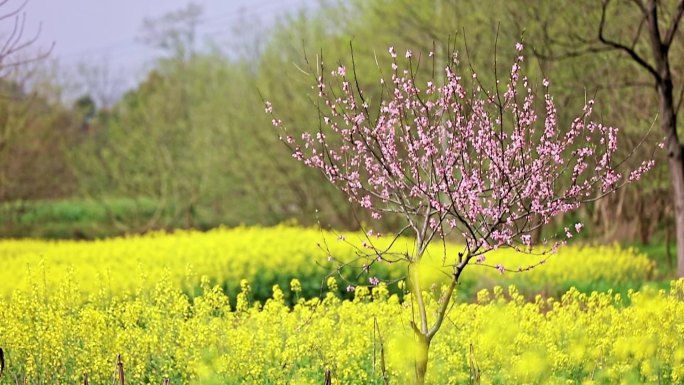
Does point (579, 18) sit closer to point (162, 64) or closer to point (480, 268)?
point (480, 268)

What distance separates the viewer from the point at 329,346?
7.34m

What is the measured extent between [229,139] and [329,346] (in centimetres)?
1822

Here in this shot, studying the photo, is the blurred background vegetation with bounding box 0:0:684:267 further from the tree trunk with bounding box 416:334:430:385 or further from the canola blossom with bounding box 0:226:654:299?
the tree trunk with bounding box 416:334:430:385

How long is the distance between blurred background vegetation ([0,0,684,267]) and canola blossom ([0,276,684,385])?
350 inches

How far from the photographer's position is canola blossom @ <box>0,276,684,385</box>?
6.59 m

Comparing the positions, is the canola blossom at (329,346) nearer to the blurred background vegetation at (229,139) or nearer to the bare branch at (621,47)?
the bare branch at (621,47)

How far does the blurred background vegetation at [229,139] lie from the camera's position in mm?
18281


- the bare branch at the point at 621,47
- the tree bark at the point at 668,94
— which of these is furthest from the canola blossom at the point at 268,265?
the bare branch at the point at 621,47

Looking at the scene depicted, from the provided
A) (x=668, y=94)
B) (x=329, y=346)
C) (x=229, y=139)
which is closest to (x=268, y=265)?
(x=668, y=94)

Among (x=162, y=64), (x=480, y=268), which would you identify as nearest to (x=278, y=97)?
(x=162, y=64)

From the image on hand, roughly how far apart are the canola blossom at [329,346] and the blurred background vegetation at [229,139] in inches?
350

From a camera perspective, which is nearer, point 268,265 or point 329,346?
point 329,346

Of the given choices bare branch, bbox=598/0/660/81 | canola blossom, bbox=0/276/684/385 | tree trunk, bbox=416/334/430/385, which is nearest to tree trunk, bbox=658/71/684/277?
bare branch, bbox=598/0/660/81

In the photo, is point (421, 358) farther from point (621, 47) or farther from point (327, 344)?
point (621, 47)
